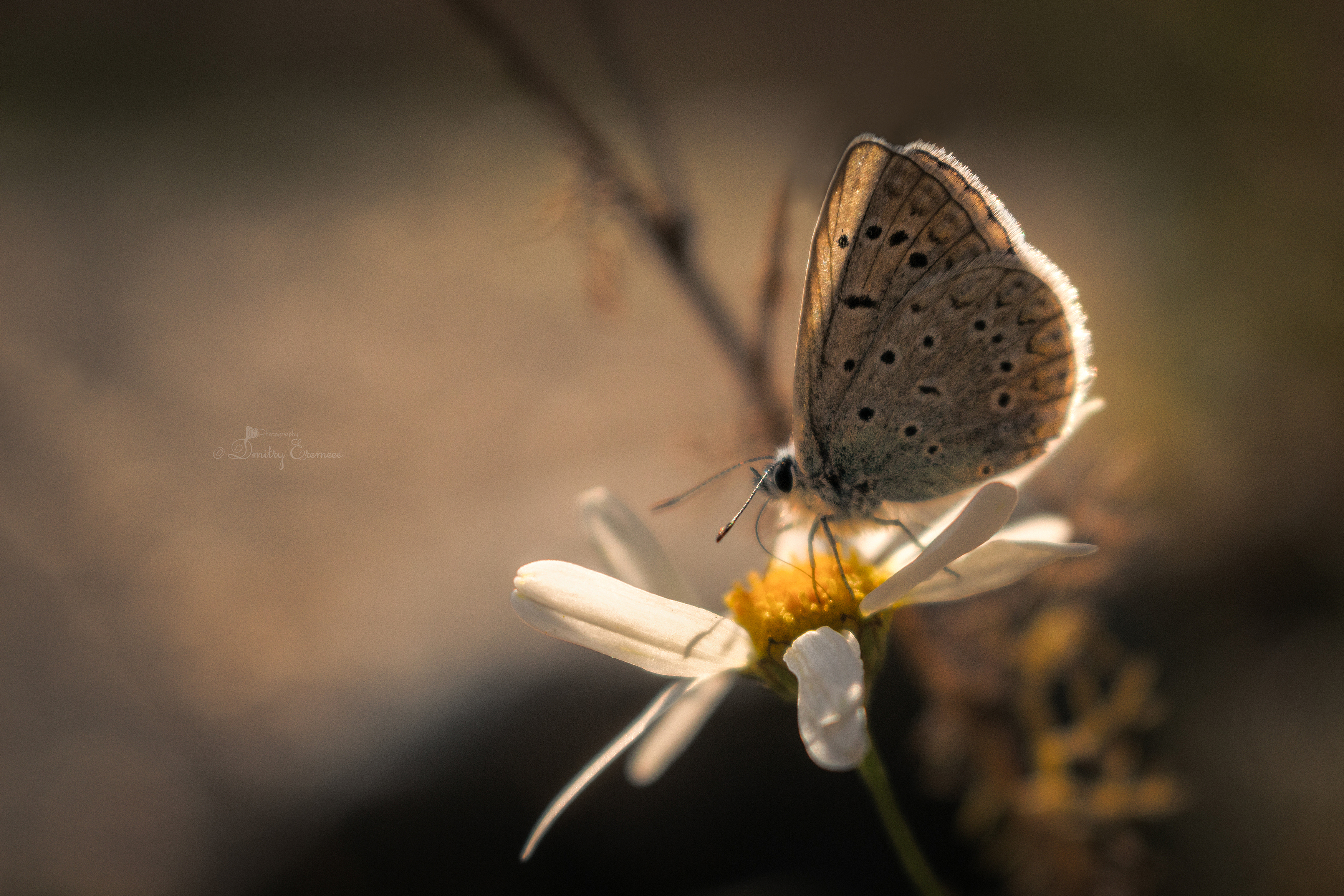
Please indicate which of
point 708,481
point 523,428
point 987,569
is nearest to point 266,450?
point 523,428

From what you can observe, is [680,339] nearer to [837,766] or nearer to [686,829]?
[686,829]

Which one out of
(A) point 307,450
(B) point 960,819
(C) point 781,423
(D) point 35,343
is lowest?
(B) point 960,819

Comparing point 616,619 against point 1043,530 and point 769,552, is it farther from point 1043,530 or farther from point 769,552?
point 1043,530

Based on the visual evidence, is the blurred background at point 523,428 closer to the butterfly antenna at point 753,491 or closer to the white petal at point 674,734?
the butterfly antenna at point 753,491

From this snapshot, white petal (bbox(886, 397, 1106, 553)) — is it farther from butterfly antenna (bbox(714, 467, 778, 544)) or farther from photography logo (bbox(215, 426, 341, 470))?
photography logo (bbox(215, 426, 341, 470))

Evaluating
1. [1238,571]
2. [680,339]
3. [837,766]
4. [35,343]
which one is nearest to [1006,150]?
[680,339]
